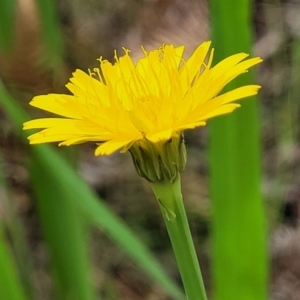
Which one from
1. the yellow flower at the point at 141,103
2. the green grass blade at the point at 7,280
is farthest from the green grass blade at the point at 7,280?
the yellow flower at the point at 141,103

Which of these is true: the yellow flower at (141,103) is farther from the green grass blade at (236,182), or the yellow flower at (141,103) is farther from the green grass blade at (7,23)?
the green grass blade at (7,23)

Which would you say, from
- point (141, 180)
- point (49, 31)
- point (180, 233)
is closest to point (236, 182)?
point (180, 233)

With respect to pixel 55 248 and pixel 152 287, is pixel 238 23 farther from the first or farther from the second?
pixel 152 287

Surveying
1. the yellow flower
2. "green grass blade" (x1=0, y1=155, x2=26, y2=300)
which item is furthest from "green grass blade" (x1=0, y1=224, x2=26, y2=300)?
the yellow flower

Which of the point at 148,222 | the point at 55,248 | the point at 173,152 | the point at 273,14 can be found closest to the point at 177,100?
the point at 173,152

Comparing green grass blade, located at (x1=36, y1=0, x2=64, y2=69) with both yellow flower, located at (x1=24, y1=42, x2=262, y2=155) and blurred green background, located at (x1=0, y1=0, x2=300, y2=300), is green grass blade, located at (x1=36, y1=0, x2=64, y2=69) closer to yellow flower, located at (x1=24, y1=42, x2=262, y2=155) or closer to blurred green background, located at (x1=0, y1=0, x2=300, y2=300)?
blurred green background, located at (x1=0, y1=0, x2=300, y2=300)

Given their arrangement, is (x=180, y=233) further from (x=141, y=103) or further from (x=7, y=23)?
(x=7, y=23)

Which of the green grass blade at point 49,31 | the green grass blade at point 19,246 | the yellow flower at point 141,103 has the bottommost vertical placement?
the green grass blade at point 19,246
